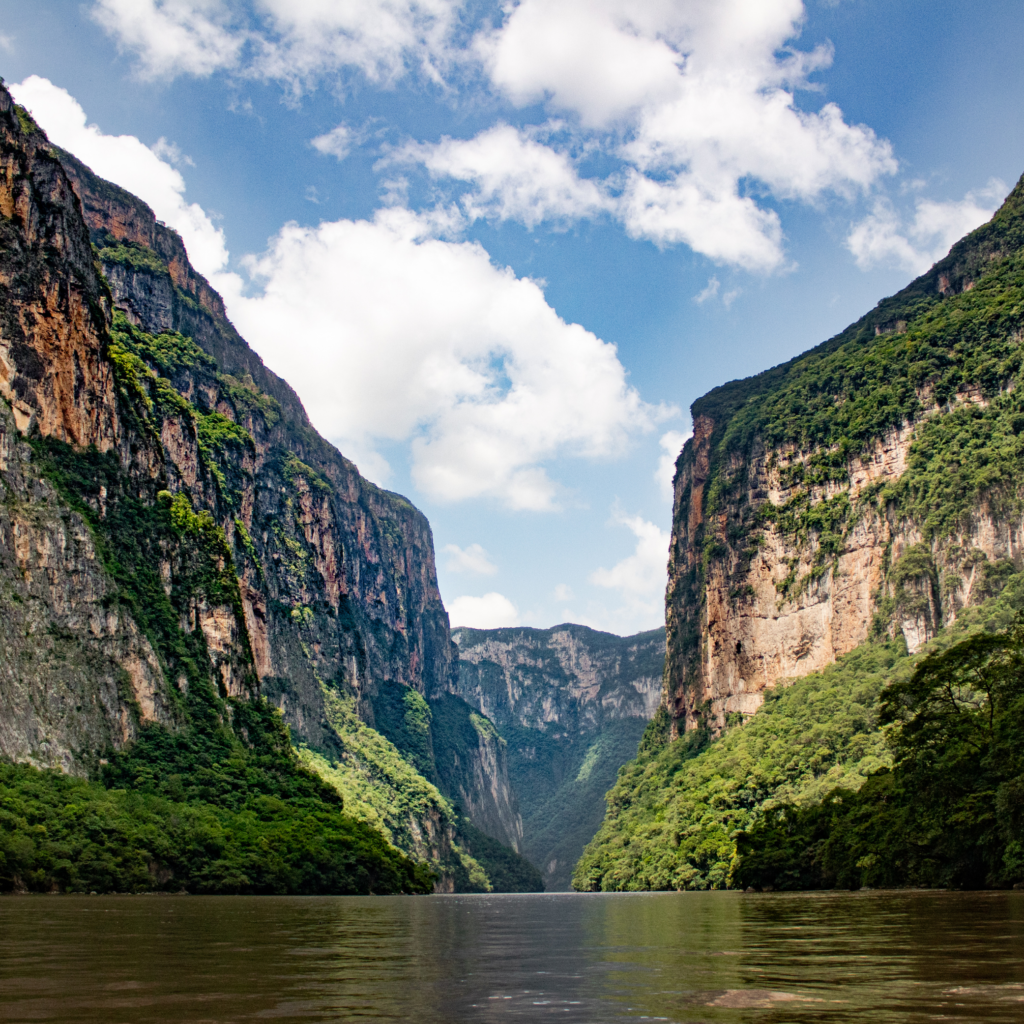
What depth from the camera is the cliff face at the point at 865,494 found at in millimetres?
112312

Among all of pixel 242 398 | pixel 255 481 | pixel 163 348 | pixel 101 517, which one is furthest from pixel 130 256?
pixel 101 517

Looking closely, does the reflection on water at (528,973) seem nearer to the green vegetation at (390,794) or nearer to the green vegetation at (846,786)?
the green vegetation at (846,786)

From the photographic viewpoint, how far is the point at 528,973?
543 inches

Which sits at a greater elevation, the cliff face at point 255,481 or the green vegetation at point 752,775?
the cliff face at point 255,481

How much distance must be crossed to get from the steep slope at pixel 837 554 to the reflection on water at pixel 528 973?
70172mm

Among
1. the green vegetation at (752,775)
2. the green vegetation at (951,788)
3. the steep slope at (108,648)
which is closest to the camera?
the green vegetation at (951,788)

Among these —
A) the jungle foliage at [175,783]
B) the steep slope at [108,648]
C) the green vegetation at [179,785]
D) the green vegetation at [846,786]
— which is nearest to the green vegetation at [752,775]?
the green vegetation at [846,786]

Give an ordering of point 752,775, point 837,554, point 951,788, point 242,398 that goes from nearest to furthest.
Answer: point 951,788
point 752,775
point 837,554
point 242,398

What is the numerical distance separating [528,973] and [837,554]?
5013 inches

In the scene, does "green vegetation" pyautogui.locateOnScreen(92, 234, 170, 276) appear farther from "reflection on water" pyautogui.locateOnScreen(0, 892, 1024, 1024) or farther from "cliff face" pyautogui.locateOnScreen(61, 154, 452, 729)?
"reflection on water" pyautogui.locateOnScreen(0, 892, 1024, 1024)

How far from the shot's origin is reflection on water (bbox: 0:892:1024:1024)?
902 centimetres

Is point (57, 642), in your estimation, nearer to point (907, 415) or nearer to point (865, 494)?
point (865, 494)

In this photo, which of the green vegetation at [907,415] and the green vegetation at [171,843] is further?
the green vegetation at [907,415]

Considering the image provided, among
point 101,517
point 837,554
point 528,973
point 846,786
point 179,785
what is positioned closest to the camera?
point 528,973
